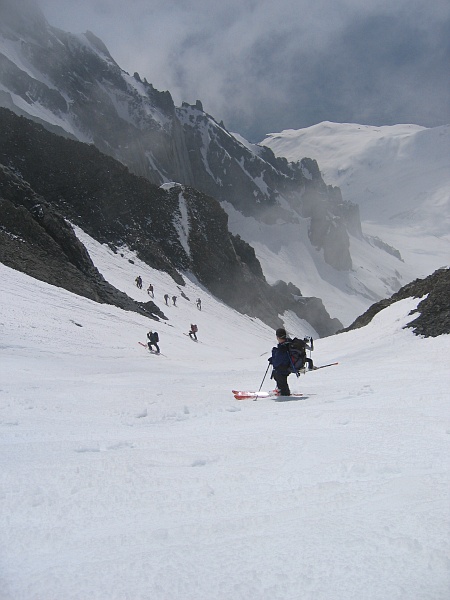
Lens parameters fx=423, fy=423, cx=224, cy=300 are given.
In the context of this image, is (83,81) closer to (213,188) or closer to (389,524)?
(213,188)

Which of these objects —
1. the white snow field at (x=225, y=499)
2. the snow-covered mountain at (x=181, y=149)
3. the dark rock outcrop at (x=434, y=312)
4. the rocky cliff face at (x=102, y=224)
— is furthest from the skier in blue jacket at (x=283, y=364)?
the snow-covered mountain at (x=181, y=149)

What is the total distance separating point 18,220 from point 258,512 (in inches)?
1449

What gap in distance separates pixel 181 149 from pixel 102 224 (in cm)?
9845

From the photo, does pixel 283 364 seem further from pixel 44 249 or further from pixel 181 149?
pixel 181 149

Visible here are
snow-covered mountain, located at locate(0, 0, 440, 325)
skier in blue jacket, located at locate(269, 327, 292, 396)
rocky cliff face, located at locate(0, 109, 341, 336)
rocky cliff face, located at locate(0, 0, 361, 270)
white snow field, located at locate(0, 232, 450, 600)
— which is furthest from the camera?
snow-covered mountain, located at locate(0, 0, 440, 325)

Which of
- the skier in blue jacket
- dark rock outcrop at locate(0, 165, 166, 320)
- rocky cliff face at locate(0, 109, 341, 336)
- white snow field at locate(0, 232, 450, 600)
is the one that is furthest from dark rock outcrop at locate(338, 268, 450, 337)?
rocky cliff face at locate(0, 109, 341, 336)

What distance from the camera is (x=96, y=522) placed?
2.67 metres

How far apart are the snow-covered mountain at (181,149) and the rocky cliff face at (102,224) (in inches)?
1671

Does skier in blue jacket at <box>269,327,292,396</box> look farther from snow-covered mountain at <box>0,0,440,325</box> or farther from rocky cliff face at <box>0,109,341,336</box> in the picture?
snow-covered mountain at <box>0,0,440,325</box>

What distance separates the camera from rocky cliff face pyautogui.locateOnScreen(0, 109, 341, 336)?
112 feet

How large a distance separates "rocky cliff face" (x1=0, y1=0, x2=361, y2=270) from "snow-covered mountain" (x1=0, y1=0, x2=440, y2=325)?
36 centimetres

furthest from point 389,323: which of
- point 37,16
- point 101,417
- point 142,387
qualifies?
point 37,16

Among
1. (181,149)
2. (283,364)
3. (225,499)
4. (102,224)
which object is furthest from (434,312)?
(181,149)

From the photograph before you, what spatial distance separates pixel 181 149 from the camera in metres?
151
